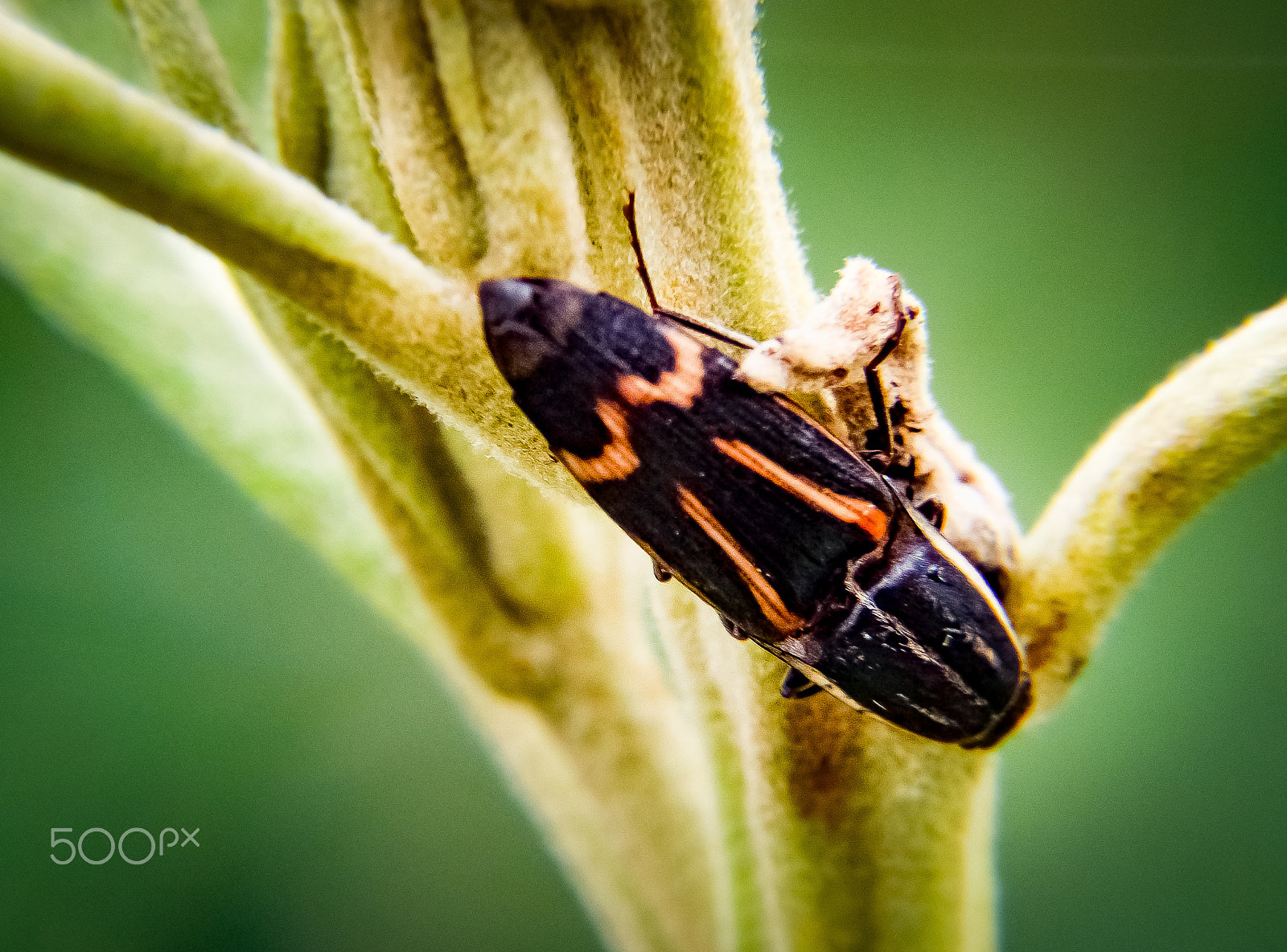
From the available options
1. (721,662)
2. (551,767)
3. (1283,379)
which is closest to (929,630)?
(721,662)

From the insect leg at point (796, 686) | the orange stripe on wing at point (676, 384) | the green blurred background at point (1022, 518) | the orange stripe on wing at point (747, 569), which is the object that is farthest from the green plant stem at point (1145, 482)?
the green blurred background at point (1022, 518)

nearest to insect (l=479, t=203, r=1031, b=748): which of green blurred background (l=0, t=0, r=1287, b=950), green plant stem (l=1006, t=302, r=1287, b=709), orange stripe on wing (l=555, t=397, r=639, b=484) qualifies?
orange stripe on wing (l=555, t=397, r=639, b=484)

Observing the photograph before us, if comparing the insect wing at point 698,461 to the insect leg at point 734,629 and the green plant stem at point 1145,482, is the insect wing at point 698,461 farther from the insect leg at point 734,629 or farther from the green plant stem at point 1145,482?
the green plant stem at point 1145,482

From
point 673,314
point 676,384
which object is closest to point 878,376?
point 673,314

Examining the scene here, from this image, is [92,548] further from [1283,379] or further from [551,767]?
[1283,379]

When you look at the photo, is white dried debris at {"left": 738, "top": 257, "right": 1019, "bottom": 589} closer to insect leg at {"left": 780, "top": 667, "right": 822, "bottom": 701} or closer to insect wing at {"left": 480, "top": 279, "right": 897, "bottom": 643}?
insect wing at {"left": 480, "top": 279, "right": 897, "bottom": 643}
